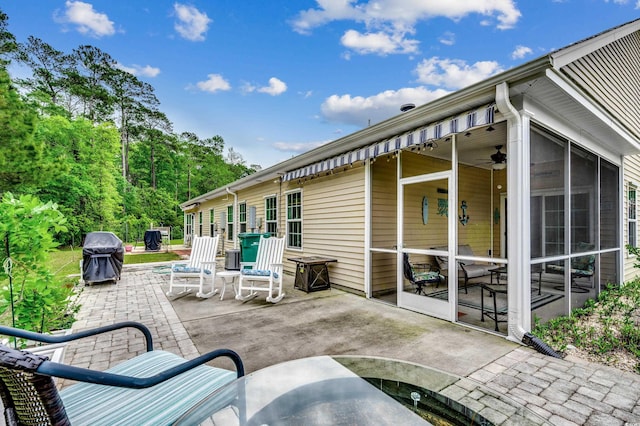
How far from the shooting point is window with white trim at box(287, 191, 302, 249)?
292 inches

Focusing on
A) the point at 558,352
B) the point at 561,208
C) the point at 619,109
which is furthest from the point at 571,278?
the point at 619,109

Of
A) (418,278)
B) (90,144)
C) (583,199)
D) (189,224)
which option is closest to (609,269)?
(583,199)

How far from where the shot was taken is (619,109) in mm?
5824

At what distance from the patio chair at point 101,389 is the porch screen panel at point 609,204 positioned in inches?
261

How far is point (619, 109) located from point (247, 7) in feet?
29.1

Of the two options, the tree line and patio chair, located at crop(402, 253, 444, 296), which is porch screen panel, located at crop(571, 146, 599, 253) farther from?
the tree line

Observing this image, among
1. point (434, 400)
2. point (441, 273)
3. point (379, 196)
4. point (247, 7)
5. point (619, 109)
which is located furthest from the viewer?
point (247, 7)

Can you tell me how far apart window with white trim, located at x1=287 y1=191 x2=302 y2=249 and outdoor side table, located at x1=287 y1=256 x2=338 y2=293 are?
5.00 ft

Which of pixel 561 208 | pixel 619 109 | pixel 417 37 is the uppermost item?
pixel 417 37

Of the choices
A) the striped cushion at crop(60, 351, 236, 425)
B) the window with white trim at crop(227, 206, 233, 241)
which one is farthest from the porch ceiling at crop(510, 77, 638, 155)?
the window with white trim at crop(227, 206, 233, 241)

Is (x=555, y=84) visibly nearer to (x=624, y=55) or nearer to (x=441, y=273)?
(x=441, y=273)

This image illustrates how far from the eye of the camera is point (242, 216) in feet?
36.3

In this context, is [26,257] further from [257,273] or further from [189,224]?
[189,224]

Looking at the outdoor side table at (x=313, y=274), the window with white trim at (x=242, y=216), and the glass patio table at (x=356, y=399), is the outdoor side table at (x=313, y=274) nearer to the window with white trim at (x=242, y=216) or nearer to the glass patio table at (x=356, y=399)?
the glass patio table at (x=356, y=399)
